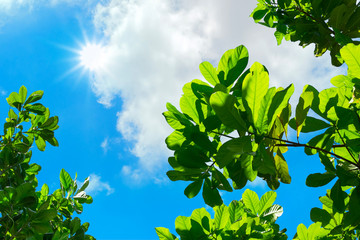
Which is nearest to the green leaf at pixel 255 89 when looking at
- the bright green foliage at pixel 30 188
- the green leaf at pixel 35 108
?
the bright green foliage at pixel 30 188

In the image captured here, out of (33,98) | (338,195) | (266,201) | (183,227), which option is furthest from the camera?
(33,98)

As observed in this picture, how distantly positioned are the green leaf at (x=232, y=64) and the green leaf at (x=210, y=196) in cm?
48

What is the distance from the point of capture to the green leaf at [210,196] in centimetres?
136

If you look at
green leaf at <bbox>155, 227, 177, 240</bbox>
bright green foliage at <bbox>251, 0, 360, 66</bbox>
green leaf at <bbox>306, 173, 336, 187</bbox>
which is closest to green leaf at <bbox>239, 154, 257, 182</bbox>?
green leaf at <bbox>306, 173, 336, 187</bbox>

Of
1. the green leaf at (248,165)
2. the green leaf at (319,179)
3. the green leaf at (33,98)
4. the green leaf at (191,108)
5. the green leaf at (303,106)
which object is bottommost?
the green leaf at (248,165)

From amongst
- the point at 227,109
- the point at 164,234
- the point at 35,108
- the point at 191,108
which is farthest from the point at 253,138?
the point at 35,108

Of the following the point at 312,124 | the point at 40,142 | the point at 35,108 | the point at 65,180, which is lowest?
the point at 312,124

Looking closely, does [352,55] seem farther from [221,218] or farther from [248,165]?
[221,218]

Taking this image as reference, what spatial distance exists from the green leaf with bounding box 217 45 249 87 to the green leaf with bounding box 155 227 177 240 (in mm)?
1014

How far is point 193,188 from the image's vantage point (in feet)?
4.50

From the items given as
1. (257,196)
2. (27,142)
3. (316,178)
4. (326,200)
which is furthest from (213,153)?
(27,142)

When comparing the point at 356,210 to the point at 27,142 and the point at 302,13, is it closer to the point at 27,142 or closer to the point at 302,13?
the point at 302,13

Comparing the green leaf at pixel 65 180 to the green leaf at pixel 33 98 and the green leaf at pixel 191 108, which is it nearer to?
the green leaf at pixel 33 98

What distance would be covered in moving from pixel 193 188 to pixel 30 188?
1.42 meters
